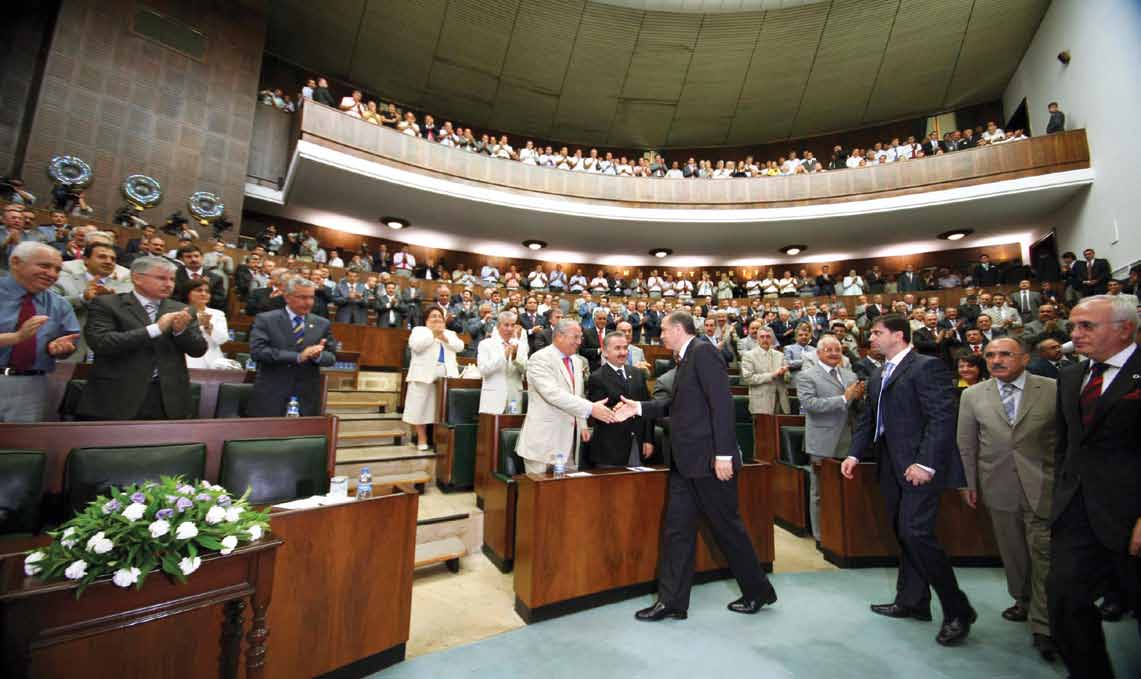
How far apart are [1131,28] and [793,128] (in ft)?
20.3

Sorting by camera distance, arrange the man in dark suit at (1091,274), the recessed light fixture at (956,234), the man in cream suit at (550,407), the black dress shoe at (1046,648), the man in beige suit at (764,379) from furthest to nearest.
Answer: the recessed light fixture at (956,234)
the man in dark suit at (1091,274)
the man in beige suit at (764,379)
the man in cream suit at (550,407)
the black dress shoe at (1046,648)

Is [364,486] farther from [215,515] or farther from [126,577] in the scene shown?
[126,577]

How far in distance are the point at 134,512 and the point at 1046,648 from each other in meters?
3.14

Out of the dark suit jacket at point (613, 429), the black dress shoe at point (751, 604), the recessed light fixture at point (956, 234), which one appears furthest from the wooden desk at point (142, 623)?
the recessed light fixture at point (956, 234)

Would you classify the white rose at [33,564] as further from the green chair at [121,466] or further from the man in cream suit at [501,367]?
the man in cream suit at [501,367]

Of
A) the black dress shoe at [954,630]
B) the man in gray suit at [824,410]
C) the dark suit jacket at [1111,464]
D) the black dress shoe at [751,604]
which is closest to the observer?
the dark suit jacket at [1111,464]

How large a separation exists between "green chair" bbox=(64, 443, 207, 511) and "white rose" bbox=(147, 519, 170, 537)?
0.70 metres

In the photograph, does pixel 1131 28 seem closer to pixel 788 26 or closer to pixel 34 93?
pixel 788 26

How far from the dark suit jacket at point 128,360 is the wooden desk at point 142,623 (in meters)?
1.13

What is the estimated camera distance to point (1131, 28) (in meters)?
6.42

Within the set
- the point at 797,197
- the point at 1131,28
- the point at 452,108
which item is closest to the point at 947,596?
the point at 1131,28

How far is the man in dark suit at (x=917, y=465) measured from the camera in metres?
2.13

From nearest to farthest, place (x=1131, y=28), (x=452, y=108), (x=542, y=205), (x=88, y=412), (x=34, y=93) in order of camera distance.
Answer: (x=88, y=412)
(x=1131, y=28)
(x=34, y=93)
(x=542, y=205)
(x=452, y=108)

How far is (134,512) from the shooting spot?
115cm
